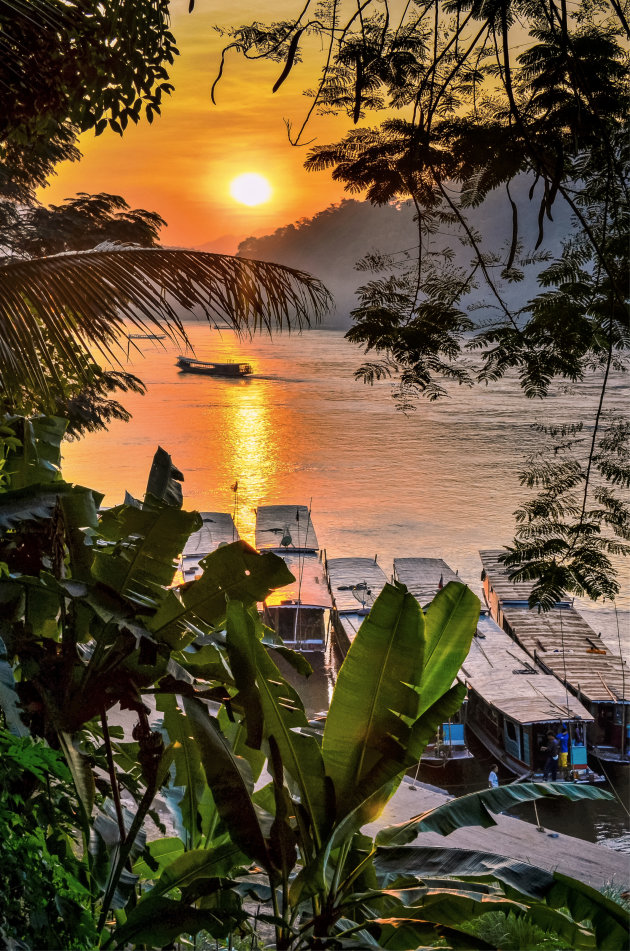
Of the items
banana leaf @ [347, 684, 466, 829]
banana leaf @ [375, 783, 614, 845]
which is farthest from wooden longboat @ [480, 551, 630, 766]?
banana leaf @ [347, 684, 466, 829]

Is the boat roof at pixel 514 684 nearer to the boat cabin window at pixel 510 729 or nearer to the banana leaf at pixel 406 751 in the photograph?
the boat cabin window at pixel 510 729

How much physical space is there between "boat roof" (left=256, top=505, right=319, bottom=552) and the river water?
864 mm

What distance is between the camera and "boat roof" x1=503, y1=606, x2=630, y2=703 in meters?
8.31

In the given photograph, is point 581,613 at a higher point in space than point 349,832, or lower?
lower

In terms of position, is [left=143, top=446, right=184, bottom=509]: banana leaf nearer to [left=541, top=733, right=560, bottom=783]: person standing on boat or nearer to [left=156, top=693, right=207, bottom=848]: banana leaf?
[left=156, top=693, right=207, bottom=848]: banana leaf

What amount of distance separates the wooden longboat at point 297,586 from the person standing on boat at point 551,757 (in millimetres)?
2722

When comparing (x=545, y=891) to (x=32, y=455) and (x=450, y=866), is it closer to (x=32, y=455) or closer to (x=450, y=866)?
(x=450, y=866)

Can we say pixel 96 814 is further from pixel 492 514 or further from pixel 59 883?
pixel 492 514

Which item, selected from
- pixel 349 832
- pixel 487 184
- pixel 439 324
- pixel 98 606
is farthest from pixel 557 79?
pixel 349 832

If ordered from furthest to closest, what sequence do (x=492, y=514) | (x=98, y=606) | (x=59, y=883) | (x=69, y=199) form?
1. (x=492, y=514)
2. (x=69, y=199)
3. (x=98, y=606)
4. (x=59, y=883)

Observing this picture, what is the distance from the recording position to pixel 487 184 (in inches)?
96.7

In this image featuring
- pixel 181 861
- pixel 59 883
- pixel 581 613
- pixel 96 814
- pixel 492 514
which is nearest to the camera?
pixel 59 883

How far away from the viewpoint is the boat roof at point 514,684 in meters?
7.53

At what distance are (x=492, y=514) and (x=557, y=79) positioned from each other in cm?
1265
